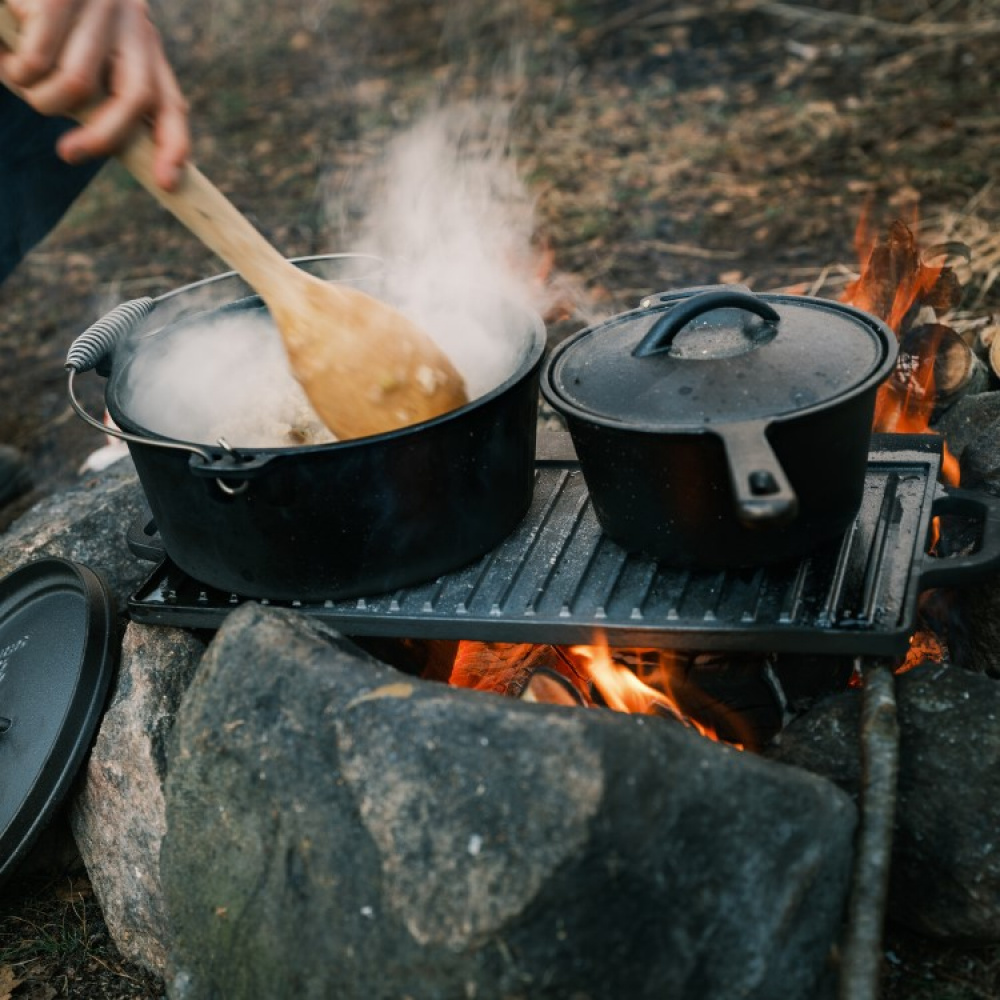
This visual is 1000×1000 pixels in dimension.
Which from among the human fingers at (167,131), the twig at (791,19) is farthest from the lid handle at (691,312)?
the twig at (791,19)

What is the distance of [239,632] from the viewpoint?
202cm

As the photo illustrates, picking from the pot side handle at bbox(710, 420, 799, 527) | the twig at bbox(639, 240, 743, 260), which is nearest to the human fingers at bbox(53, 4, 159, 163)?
the pot side handle at bbox(710, 420, 799, 527)

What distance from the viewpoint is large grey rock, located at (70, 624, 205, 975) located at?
2.36m

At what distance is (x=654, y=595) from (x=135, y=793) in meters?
1.19

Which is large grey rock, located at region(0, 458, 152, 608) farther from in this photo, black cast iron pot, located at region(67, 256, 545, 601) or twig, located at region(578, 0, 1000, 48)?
twig, located at region(578, 0, 1000, 48)

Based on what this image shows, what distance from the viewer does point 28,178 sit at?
3920 millimetres

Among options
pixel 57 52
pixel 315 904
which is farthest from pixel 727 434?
pixel 57 52

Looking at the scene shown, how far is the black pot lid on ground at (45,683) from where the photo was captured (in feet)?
8.05

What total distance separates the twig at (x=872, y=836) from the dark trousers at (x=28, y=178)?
127 inches

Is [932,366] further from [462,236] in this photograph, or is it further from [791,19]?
[791,19]

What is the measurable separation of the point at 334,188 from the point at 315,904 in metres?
5.44

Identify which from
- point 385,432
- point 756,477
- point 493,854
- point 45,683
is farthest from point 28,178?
point 493,854

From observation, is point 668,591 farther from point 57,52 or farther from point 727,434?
point 57,52

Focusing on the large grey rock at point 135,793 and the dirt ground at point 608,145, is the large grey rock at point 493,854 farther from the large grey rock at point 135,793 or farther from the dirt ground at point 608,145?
the dirt ground at point 608,145
